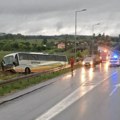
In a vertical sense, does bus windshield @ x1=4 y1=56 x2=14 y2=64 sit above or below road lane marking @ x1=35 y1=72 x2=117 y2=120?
above

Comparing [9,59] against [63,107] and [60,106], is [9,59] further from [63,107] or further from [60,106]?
[63,107]

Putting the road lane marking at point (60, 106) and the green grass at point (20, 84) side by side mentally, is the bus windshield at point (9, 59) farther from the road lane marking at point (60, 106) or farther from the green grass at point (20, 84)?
the road lane marking at point (60, 106)

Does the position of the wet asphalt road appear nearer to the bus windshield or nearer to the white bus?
the white bus

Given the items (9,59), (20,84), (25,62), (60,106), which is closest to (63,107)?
(60,106)

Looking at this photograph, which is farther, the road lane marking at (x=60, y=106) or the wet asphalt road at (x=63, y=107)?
the road lane marking at (x=60, y=106)

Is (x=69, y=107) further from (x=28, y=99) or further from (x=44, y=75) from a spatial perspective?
(x=44, y=75)

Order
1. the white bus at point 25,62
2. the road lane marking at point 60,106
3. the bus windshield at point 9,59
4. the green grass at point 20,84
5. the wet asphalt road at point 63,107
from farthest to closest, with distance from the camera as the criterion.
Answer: the bus windshield at point 9,59 → the white bus at point 25,62 → the green grass at point 20,84 → the road lane marking at point 60,106 → the wet asphalt road at point 63,107

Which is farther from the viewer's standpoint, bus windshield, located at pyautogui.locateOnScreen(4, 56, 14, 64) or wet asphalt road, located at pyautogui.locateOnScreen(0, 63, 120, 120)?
bus windshield, located at pyautogui.locateOnScreen(4, 56, 14, 64)

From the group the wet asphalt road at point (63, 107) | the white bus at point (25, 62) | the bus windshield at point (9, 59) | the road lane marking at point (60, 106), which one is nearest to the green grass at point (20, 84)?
the wet asphalt road at point (63, 107)

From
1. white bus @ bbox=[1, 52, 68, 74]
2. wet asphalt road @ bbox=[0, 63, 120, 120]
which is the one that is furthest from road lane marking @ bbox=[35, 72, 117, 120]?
white bus @ bbox=[1, 52, 68, 74]

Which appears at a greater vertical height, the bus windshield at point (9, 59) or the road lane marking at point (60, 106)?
the bus windshield at point (9, 59)

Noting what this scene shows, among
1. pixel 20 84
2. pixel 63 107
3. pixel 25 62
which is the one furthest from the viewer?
pixel 25 62

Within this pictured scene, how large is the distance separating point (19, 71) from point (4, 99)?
1246 inches

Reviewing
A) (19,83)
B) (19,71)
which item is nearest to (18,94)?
(19,83)
